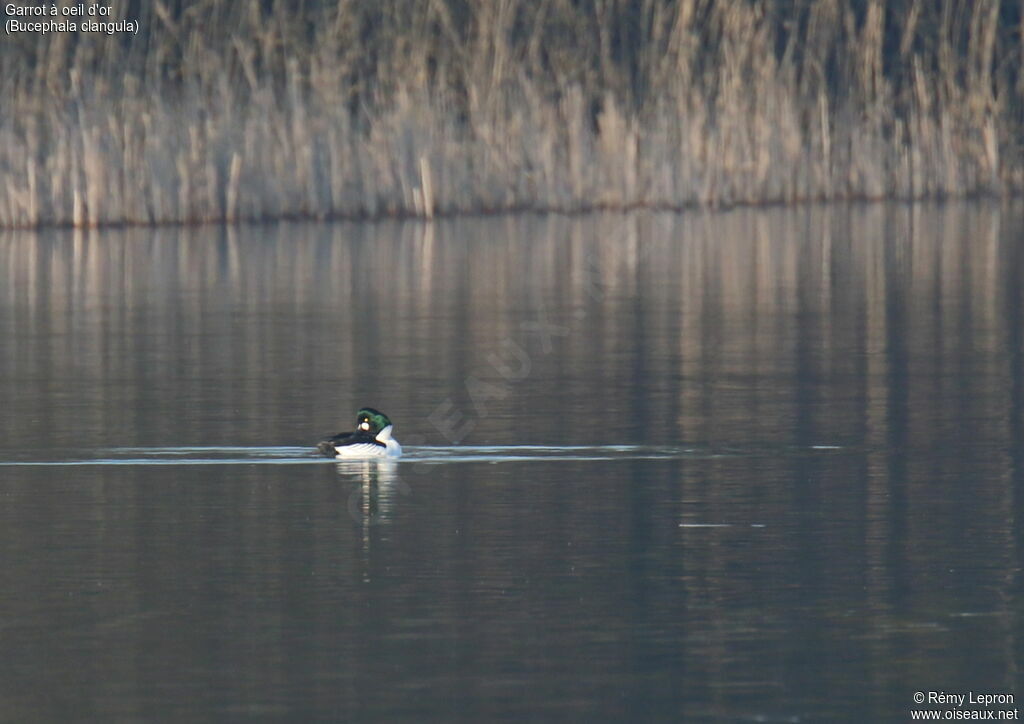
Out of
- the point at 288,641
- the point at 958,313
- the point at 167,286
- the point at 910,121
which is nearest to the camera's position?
the point at 288,641

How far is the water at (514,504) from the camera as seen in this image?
560 centimetres

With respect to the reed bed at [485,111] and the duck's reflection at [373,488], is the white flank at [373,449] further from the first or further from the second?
the reed bed at [485,111]

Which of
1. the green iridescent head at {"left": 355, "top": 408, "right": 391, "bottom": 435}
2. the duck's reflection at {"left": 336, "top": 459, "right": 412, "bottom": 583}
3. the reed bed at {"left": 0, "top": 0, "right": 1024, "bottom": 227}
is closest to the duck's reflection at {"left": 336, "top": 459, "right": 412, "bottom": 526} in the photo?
the duck's reflection at {"left": 336, "top": 459, "right": 412, "bottom": 583}

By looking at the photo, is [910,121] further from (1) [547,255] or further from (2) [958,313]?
(2) [958,313]

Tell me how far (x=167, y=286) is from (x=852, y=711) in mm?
11391

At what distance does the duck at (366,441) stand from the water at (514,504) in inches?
3.3

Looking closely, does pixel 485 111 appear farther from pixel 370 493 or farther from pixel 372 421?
pixel 370 493

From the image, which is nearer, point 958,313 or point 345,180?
point 958,313

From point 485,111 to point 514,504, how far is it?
1526 cm

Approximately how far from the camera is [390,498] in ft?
26.2

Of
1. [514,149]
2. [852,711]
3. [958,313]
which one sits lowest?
[852,711]

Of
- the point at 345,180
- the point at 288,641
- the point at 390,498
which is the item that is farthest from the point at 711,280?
the point at 288,641

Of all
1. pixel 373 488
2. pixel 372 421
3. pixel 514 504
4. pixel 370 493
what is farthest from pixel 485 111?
pixel 514 504

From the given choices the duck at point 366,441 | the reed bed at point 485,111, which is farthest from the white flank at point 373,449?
the reed bed at point 485,111
